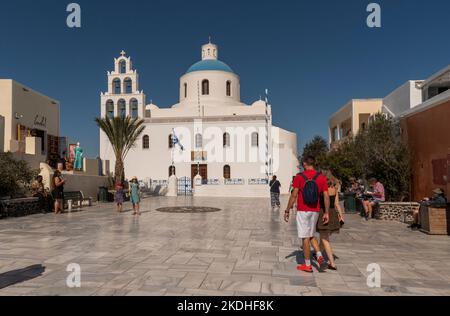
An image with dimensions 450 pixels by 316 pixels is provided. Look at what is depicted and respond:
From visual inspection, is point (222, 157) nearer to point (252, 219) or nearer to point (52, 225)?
point (252, 219)

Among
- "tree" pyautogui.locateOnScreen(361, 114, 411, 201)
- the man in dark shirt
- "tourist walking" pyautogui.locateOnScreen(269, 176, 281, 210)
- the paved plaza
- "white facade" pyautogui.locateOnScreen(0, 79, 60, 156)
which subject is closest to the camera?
the paved plaza

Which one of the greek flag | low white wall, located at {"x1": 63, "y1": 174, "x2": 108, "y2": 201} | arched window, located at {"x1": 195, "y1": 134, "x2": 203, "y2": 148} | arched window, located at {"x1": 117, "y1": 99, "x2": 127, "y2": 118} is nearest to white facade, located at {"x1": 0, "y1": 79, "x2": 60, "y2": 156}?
low white wall, located at {"x1": 63, "y1": 174, "x2": 108, "y2": 201}

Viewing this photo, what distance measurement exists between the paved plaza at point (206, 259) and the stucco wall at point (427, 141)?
228 centimetres

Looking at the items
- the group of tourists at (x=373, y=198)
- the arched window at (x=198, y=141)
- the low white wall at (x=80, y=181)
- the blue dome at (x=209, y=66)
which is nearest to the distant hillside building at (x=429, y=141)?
the group of tourists at (x=373, y=198)

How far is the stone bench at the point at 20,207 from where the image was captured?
11.7 metres

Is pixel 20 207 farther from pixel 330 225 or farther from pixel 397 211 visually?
pixel 397 211

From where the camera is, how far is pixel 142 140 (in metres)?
36.2

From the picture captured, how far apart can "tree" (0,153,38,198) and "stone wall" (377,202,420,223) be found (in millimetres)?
11690

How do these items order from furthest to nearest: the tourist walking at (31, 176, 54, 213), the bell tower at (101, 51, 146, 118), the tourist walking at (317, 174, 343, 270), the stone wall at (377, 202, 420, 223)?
the bell tower at (101, 51, 146, 118), the tourist walking at (31, 176, 54, 213), the stone wall at (377, 202, 420, 223), the tourist walking at (317, 174, 343, 270)

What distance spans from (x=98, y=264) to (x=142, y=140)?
31198 mm

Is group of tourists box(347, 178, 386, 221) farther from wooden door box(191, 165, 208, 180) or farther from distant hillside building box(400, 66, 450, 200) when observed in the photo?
wooden door box(191, 165, 208, 180)

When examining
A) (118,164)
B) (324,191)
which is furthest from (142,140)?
(324,191)

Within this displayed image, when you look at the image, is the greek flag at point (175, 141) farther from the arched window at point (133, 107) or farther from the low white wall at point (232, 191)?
the low white wall at point (232, 191)

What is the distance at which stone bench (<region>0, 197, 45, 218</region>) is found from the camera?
1174 centimetres
